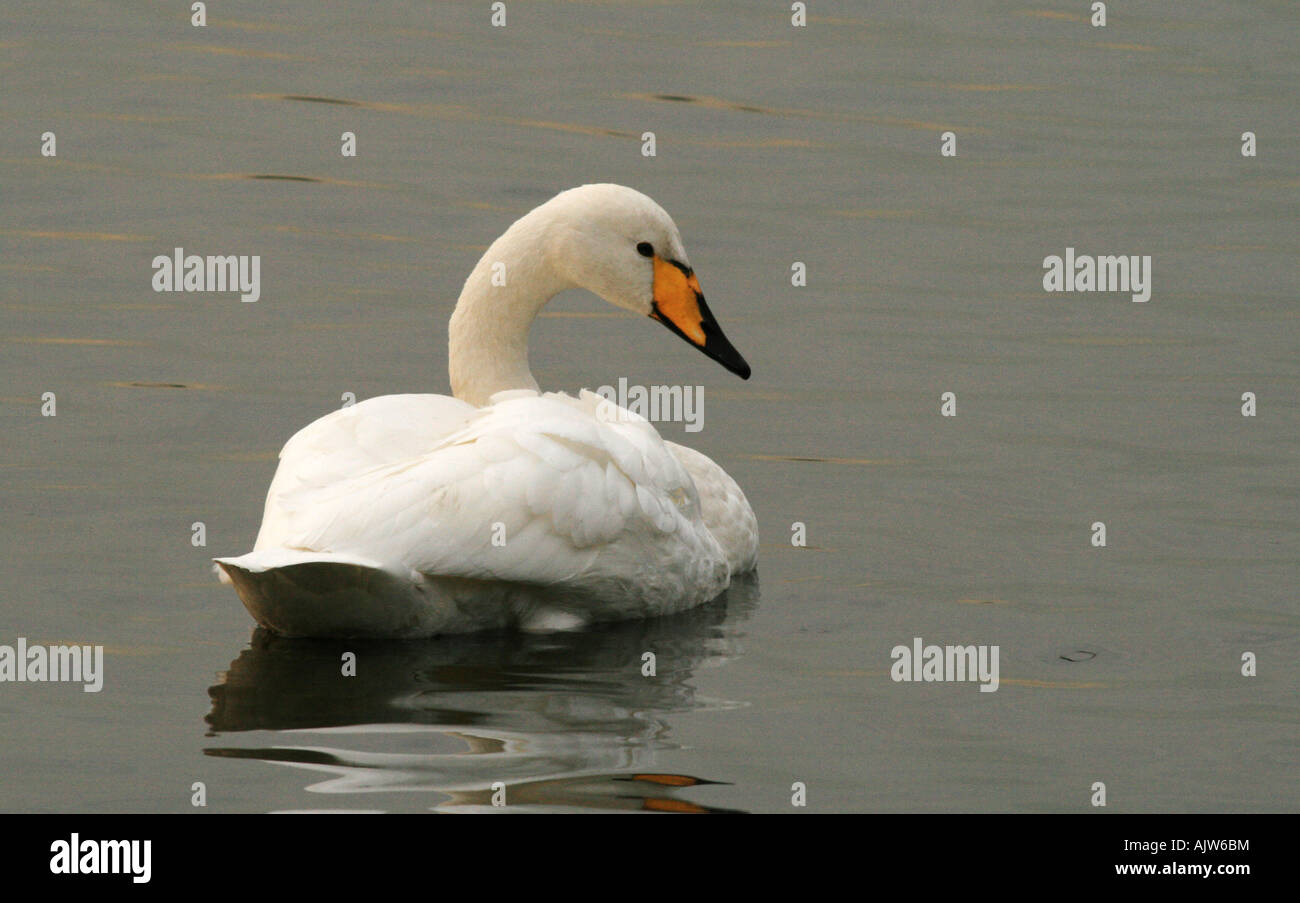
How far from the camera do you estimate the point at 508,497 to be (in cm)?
891

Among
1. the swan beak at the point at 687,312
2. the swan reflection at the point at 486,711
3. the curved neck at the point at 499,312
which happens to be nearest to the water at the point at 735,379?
the swan reflection at the point at 486,711

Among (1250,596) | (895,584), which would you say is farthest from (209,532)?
(1250,596)

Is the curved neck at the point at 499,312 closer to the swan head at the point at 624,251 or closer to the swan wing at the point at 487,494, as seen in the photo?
the swan head at the point at 624,251

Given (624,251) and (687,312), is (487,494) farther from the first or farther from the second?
(687,312)

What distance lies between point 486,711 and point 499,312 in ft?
7.98

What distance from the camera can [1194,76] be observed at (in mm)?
18562

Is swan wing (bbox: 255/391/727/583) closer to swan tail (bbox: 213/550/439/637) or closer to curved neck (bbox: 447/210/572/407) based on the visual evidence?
swan tail (bbox: 213/550/439/637)

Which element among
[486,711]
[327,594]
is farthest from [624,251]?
[486,711]

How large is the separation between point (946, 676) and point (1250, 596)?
1.70 metres

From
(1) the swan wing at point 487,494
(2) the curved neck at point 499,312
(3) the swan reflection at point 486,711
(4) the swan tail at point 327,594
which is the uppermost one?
(2) the curved neck at point 499,312

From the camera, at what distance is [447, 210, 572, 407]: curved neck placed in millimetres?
10438

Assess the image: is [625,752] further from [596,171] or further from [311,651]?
[596,171]

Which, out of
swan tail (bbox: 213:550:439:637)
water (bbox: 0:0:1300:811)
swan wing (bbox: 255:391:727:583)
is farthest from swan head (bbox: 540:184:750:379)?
swan tail (bbox: 213:550:439:637)

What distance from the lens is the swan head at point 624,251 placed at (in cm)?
1048
